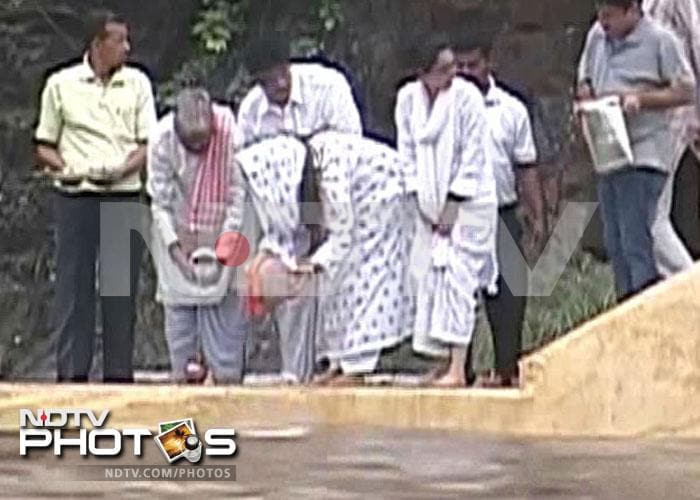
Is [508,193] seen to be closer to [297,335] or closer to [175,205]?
[297,335]

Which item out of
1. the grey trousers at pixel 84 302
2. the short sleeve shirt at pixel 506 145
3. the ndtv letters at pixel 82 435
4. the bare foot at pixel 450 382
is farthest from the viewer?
the grey trousers at pixel 84 302

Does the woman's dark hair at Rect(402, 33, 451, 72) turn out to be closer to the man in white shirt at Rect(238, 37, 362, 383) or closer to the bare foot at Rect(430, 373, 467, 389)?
the man in white shirt at Rect(238, 37, 362, 383)

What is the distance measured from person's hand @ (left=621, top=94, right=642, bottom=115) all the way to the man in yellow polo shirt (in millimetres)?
2228

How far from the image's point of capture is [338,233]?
10.6m

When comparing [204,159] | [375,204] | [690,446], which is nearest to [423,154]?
[375,204]

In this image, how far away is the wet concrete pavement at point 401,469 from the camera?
346 inches

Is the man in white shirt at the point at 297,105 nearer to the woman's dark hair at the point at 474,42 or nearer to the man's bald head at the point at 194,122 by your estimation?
the man's bald head at the point at 194,122

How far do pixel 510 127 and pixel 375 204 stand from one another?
736 millimetres

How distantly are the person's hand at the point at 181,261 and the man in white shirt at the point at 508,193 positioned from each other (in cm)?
143

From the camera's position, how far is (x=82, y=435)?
33.0 ft

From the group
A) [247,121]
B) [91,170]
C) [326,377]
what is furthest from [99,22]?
[326,377]

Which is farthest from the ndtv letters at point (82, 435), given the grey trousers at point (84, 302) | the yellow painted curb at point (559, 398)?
the grey trousers at point (84, 302)

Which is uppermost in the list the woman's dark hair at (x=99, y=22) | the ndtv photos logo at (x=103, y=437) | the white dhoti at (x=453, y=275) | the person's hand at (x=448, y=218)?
the woman's dark hair at (x=99, y=22)

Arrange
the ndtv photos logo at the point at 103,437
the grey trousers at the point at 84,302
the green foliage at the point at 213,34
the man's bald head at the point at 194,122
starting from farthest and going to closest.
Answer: the green foliage at the point at 213,34, the grey trousers at the point at 84,302, the man's bald head at the point at 194,122, the ndtv photos logo at the point at 103,437
